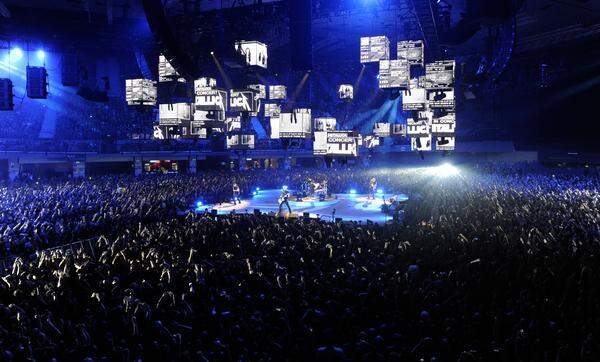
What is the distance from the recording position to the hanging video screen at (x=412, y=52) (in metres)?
12.2

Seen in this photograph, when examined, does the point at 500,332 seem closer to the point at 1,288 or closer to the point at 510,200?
the point at 1,288

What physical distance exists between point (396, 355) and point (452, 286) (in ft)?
9.49

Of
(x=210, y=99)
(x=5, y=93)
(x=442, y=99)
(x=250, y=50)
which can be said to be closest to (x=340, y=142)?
(x=442, y=99)

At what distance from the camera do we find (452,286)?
7301 millimetres

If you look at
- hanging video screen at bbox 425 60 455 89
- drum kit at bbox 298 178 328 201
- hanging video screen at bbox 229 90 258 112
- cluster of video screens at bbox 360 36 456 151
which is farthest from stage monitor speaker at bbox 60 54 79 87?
drum kit at bbox 298 178 328 201

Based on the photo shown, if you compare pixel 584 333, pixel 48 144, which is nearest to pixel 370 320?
pixel 584 333

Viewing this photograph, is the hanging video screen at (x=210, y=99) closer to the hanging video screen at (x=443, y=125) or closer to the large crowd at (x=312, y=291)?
the large crowd at (x=312, y=291)

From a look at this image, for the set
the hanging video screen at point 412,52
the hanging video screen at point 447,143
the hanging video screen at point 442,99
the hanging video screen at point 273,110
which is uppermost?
the hanging video screen at point 412,52

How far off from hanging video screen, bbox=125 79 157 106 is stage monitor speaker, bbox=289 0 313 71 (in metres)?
5.70

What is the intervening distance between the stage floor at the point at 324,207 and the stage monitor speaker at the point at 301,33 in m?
8.87

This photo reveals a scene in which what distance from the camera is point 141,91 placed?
47.9 feet

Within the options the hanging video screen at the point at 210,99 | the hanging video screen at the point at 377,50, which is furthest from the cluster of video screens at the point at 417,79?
the hanging video screen at the point at 210,99

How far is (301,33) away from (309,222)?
5.51m

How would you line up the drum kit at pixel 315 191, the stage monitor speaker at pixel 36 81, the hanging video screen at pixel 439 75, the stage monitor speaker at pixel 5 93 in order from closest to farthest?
the hanging video screen at pixel 439 75 < the stage monitor speaker at pixel 5 93 < the stage monitor speaker at pixel 36 81 < the drum kit at pixel 315 191
